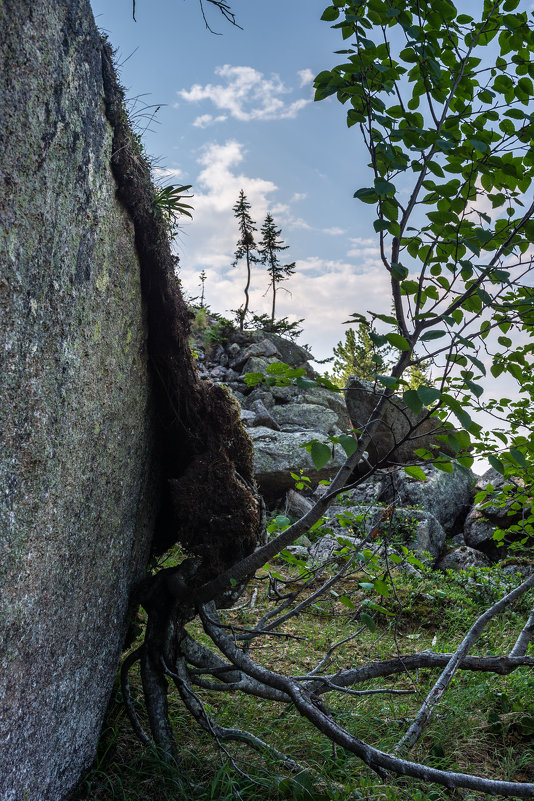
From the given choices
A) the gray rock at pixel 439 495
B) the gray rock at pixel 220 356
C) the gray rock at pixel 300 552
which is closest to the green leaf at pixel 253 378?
the gray rock at pixel 300 552

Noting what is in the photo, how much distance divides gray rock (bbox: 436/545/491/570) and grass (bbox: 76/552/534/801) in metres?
4.03

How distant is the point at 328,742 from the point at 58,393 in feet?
9.67

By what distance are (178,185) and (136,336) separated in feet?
3.50

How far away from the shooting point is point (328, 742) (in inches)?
131

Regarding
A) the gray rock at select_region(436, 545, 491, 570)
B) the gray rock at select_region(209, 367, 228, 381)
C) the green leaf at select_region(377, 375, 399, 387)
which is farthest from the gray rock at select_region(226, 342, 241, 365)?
the green leaf at select_region(377, 375, 399, 387)

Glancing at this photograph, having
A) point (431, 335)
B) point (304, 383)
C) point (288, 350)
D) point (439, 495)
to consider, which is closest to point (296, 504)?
point (439, 495)

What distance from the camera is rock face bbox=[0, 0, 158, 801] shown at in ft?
6.21

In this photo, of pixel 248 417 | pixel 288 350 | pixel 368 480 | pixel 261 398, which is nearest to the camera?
pixel 248 417

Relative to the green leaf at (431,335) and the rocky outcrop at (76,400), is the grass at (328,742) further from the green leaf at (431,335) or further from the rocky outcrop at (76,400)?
the green leaf at (431,335)

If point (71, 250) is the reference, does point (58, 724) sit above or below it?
below

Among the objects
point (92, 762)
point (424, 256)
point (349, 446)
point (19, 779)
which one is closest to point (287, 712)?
point (92, 762)

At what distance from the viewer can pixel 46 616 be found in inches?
87.0

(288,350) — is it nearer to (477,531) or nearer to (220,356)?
(220,356)

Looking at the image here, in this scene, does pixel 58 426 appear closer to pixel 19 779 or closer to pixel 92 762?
pixel 19 779
